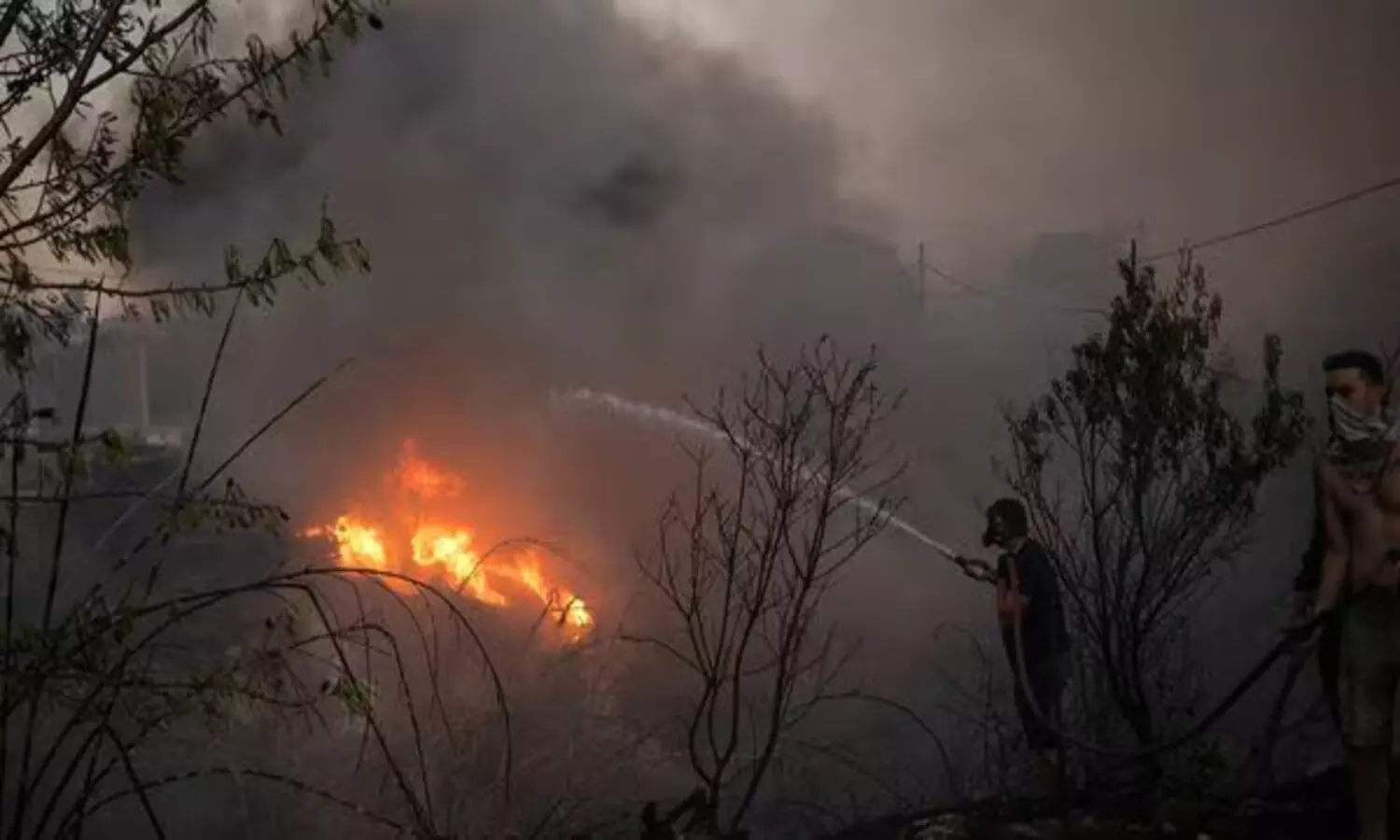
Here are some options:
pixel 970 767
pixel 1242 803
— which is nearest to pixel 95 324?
pixel 1242 803

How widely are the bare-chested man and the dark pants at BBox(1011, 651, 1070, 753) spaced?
183cm

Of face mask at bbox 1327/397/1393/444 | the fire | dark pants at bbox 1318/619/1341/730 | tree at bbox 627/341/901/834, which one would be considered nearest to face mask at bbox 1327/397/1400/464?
face mask at bbox 1327/397/1393/444

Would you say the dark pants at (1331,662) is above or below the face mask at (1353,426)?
below

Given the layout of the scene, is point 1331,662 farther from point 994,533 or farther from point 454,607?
point 454,607

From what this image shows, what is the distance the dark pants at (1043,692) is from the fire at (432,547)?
8423 millimetres

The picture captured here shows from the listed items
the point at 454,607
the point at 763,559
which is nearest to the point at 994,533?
the point at 763,559

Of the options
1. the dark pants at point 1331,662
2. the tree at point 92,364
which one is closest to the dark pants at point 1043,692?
the dark pants at point 1331,662

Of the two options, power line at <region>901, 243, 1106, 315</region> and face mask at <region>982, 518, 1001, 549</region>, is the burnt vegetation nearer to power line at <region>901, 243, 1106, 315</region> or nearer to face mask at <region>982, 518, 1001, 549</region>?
face mask at <region>982, 518, 1001, 549</region>

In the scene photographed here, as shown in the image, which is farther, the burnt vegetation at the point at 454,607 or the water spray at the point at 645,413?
the water spray at the point at 645,413

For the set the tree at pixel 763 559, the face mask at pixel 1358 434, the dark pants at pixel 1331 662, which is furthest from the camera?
the tree at pixel 763 559

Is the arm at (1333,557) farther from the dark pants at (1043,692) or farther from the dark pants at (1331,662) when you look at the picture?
the dark pants at (1043,692)

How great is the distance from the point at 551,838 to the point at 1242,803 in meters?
4.49

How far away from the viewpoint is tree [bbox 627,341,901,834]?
610cm

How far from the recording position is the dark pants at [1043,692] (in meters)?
6.36
